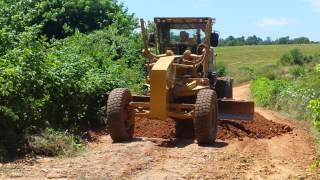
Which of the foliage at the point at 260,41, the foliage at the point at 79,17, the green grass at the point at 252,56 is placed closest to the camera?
the foliage at the point at 79,17

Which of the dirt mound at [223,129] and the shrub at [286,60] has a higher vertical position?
the dirt mound at [223,129]

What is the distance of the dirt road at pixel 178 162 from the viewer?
31.8ft

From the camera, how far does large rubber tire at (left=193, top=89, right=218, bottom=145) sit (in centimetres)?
1233

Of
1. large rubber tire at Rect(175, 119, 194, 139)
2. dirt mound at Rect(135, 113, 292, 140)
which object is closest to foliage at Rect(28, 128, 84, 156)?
dirt mound at Rect(135, 113, 292, 140)

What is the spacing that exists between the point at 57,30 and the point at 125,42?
138 inches

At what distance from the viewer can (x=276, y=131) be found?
14.9 meters

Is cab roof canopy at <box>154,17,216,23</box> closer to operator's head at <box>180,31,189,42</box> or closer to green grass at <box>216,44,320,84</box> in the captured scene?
operator's head at <box>180,31,189,42</box>

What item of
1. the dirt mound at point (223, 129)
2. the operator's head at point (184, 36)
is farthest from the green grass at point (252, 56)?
the operator's head at point (184, 36)

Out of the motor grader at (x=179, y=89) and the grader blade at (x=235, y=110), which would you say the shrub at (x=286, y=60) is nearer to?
the motor grader at (x=179, y=89)

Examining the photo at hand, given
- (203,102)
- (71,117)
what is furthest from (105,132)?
(203,102)

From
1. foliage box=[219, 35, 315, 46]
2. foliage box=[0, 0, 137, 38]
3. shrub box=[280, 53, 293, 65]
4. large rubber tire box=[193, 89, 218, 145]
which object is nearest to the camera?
large rubber tire box=[193, 89, 218, 145]

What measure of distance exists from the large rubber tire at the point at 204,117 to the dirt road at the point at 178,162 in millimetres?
213

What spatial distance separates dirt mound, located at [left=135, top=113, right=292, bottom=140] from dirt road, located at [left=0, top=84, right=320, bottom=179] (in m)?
0.69

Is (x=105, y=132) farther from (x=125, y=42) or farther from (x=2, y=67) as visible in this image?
(x=125, y=42)
